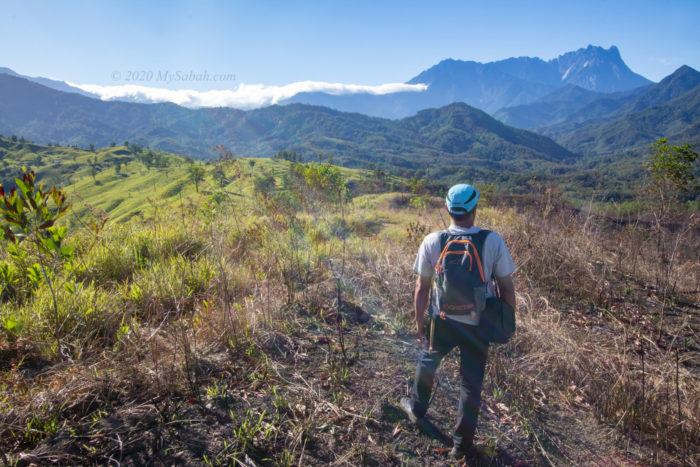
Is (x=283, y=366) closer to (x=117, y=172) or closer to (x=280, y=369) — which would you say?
(x=280, y=369)

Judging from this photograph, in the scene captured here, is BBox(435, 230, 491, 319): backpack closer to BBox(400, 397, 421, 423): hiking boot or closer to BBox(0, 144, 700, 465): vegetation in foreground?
BBox(400, 397, 421, 423): hiking boot

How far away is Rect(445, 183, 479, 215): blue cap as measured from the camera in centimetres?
263

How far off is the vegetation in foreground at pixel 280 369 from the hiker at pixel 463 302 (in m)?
0.34

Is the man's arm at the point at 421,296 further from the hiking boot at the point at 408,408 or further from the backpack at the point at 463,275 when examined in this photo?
the hiking boot at the point at 408,408

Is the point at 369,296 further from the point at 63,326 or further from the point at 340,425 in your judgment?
the point at 63,326

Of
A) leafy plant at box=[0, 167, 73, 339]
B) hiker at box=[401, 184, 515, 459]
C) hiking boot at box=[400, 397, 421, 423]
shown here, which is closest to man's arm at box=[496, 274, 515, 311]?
hiker at box=[401, 184, 515, 459]

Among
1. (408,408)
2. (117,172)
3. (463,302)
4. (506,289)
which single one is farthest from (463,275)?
(117,172)

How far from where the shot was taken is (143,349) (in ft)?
10.0

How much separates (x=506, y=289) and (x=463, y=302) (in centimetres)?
41

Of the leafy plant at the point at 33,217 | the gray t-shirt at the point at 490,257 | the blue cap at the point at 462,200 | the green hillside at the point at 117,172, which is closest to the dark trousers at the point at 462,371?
the gray t-shirt at the point at 490,257

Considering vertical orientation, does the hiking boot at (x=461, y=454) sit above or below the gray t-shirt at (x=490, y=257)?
below

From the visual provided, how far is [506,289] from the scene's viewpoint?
8.66 ft

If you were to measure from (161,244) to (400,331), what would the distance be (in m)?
4.10

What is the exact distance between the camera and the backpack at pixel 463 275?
99.0 inches
